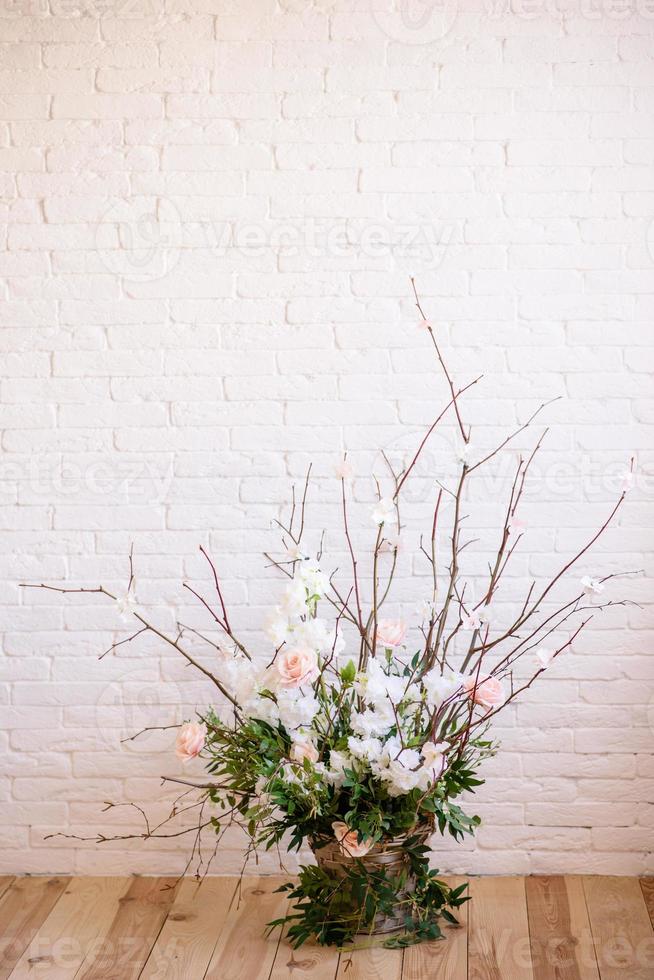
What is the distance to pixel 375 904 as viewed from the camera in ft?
6.70

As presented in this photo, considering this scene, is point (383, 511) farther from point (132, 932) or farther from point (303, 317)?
point (132, 932)

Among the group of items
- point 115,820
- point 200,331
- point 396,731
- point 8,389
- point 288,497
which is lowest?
point 115,820

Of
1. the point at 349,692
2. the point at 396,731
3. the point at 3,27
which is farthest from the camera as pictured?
the point at 3,27

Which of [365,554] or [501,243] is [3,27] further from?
[365,554]

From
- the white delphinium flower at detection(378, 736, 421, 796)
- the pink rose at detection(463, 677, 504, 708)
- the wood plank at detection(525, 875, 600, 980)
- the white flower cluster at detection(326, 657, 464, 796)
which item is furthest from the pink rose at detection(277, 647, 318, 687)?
the wood plank at detection(525, 875, 600, 980)

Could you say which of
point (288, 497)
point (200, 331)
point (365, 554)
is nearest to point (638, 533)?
point (365, 554)

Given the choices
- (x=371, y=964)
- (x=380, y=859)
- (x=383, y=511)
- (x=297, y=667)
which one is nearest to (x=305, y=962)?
(x=371, y=964)

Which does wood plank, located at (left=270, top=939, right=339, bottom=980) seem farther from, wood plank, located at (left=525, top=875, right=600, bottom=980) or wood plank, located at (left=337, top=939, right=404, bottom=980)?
wood plank, located at (left=525, top=875, right=600, bottom=980)

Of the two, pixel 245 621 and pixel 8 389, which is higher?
pixel 8 389

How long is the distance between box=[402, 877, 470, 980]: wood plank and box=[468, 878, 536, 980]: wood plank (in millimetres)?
15

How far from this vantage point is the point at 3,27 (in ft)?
7.80

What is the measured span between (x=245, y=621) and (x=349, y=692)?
33 centimetres

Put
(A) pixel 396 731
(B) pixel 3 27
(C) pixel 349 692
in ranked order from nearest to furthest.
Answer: (A) pixel 396 731 < (C) pixel 349 692 < (B) pixel 3 27

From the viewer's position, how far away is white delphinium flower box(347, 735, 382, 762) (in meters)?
2.00
